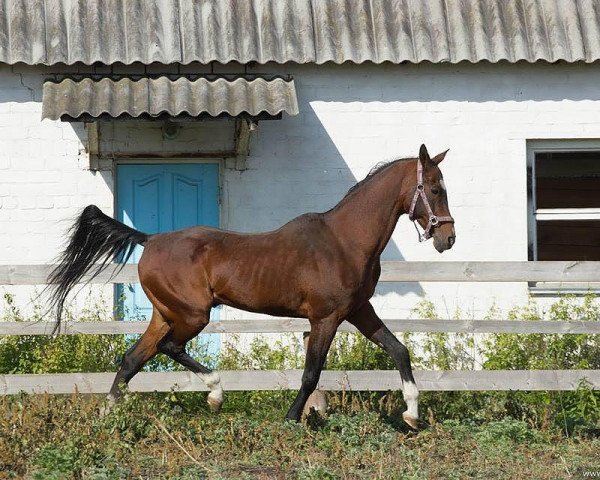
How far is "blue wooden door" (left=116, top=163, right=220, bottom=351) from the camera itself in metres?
10.9

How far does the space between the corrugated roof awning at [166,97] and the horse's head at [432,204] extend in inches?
87.6

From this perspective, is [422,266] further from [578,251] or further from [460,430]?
[578,251]

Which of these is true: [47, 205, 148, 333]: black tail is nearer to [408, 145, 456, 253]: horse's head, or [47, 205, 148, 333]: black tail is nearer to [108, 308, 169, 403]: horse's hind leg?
[108, 308, 169, 403]: horse's hind leg

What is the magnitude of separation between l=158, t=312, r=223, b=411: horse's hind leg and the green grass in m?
0.26

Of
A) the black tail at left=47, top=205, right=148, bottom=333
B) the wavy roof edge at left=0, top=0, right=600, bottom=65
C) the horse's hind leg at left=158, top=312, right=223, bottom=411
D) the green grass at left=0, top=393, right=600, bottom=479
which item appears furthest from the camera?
the wavy roof edge at left=0, top=0, right=600, bottom=65

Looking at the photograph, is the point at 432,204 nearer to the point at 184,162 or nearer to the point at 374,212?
the point at 374,212

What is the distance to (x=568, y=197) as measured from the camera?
1228cm

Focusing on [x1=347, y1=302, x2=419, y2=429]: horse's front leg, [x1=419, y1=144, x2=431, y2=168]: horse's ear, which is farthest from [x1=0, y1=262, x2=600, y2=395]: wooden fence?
[x1=419, y1=144, x2=431, y2=168]: horse's ear

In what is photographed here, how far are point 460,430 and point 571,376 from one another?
135cm

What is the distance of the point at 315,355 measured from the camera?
7.97 metres

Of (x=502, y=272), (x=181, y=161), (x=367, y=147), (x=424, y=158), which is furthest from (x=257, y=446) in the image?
(x=367, y=147)

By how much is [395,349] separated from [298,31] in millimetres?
4166

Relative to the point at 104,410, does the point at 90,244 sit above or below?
above

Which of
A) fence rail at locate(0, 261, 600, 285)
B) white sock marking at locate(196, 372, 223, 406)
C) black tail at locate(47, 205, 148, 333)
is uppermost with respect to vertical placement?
black tail at locate(47, 205, 148, 333)
